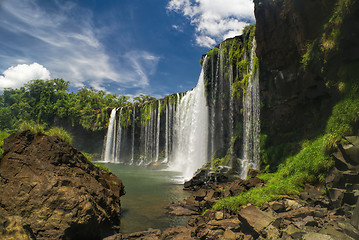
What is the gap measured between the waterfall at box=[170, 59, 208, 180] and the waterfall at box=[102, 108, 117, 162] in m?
15.2

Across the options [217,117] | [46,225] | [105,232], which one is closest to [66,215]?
[46,225]

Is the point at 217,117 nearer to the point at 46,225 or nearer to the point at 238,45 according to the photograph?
the point at 238,45

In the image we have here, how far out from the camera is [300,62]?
13.0 meters

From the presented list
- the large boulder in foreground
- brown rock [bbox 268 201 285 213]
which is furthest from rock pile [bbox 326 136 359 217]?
the large boulder in foreground

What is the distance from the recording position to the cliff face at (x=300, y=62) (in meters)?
10.6

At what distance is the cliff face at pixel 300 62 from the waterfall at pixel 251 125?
36.4 inches

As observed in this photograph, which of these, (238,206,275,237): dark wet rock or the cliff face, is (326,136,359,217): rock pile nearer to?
(238,206,275,237): dark wet rock

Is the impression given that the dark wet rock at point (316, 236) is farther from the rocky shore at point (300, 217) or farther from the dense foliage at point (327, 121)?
the dense foliage at point (327, 121)

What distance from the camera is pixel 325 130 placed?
1127 cm

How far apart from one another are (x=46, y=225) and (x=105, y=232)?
72.6 inches

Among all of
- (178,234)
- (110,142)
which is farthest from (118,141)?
(178,234)

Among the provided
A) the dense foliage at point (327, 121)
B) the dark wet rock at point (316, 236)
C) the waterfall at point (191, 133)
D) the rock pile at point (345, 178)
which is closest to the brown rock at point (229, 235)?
the dark wet rock at point (316, 236)

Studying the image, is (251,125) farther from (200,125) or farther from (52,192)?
(52,192)

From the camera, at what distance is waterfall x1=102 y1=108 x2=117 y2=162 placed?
44259 mm
